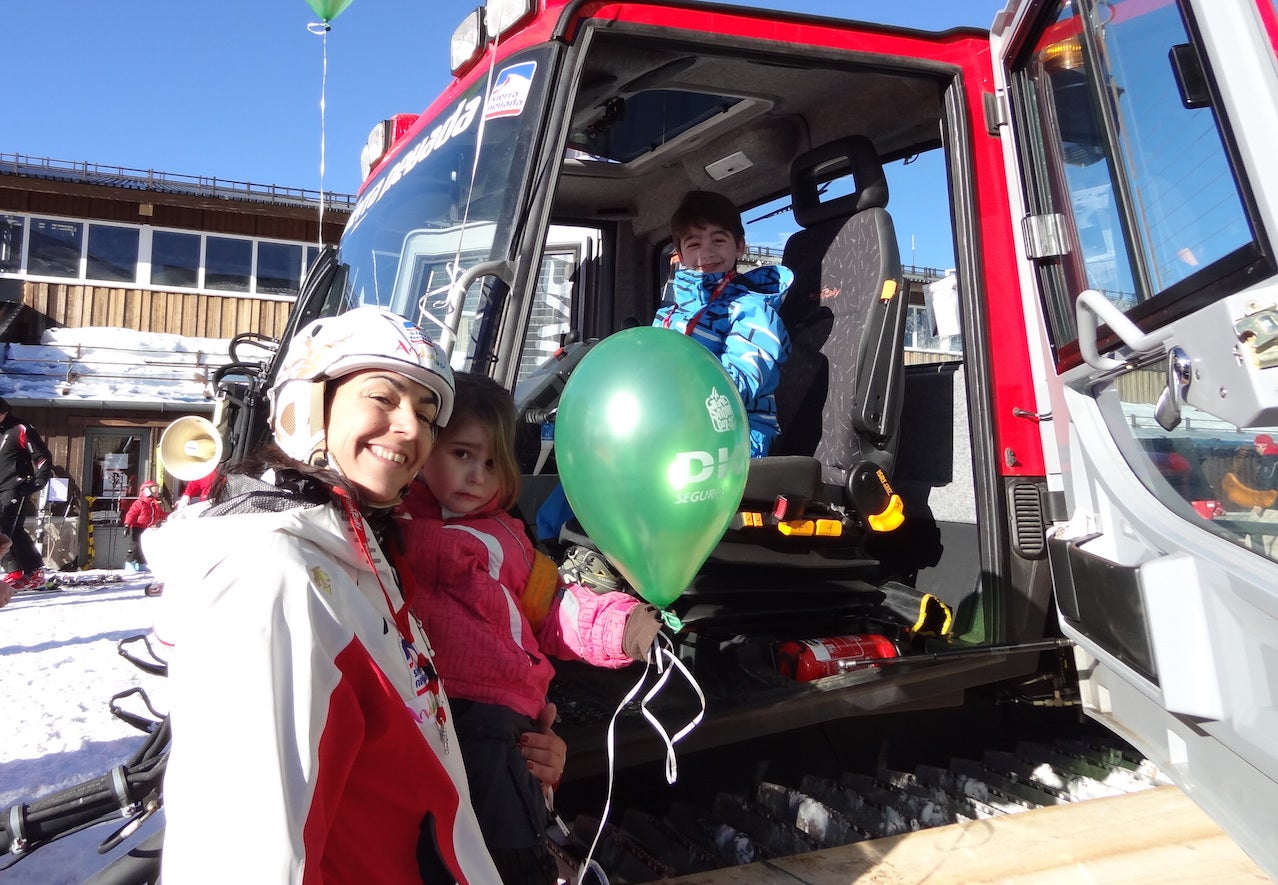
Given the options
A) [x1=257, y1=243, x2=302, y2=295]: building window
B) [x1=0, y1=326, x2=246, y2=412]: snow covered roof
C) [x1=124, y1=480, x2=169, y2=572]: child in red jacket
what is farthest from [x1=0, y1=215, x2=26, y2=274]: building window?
[x1=124, y1=480, x2=169, y2=572]: child in red jacket

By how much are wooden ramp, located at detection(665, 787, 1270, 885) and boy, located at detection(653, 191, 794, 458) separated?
1130mm

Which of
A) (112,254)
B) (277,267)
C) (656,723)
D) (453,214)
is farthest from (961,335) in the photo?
(112,254)

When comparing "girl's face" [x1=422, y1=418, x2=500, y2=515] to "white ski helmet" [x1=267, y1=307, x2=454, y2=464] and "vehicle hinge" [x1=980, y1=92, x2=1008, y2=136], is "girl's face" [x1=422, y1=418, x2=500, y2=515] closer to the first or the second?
"white ski helmet" [x1=267, y1=307, x2=454, y2=464]

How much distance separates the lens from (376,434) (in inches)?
52.1

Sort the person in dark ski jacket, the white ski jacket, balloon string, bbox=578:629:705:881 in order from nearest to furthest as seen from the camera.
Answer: the white ski jacket
balloon string, bbox=578:629:705:881
the person in dark ski jacket

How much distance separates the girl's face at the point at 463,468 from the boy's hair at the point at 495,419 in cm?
1

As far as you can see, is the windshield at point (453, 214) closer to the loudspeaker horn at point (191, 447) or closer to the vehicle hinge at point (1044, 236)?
the loudspeaker horn at point (191, 447)

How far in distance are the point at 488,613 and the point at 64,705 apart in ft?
13.8

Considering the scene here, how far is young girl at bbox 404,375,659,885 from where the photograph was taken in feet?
4.83

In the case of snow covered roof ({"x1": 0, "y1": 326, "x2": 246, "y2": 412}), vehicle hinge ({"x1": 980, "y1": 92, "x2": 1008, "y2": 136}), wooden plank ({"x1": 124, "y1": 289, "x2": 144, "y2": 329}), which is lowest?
vehicle hinge ({"x1": 980, "y1": 92, "x2": 1008, "y2": 136})

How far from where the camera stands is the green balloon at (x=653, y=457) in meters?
1.66

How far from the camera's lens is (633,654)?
1.69m

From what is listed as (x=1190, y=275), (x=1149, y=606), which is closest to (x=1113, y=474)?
(x=1149, y=606)

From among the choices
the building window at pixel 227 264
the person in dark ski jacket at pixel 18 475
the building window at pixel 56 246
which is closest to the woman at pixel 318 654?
the person in dark ski jacket at pixel 18 475
